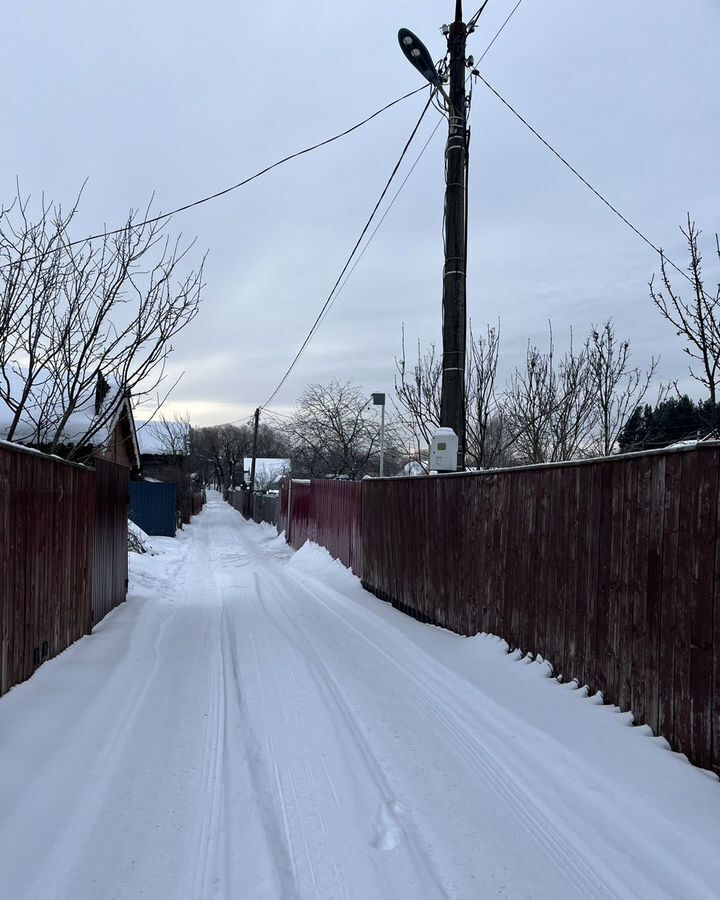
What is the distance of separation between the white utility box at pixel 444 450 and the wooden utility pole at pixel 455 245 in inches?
8.3

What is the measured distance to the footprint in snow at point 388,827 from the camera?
3.12 metres

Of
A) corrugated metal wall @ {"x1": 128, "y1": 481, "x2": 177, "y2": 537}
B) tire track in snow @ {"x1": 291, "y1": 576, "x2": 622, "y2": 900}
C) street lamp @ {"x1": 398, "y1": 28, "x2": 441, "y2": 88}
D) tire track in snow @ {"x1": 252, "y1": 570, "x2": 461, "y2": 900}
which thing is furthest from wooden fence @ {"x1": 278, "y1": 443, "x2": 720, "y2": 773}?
corrugated metal wall @ {"x1": 128, "y1": 481, "x2": 177, "y2": 537}

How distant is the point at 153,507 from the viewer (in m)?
25.2

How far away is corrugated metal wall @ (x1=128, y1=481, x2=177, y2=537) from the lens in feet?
81.4

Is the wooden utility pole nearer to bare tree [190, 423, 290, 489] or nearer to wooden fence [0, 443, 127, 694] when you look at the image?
wooden fence [0, 443, 127, 694]

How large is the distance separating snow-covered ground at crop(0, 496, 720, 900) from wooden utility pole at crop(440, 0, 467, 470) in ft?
11.3

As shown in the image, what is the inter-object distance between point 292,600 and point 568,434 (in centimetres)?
799

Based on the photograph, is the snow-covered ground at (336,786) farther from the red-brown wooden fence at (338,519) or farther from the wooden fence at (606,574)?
the red-brown wooden fence at (338,519)

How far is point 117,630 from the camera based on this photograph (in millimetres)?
7734

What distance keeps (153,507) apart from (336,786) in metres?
22.7

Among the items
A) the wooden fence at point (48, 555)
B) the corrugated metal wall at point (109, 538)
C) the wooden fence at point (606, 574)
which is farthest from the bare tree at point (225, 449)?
the wooden fence at point (606, 574)

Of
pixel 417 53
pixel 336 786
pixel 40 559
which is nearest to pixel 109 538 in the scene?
pixel 40 559

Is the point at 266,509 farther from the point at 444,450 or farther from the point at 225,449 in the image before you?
the point at 225,449

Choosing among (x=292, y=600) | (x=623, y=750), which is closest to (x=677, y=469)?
(x=623, y=750)
